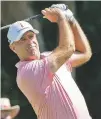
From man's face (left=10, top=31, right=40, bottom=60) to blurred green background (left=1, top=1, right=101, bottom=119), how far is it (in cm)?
330

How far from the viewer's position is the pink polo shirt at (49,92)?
4.40 m

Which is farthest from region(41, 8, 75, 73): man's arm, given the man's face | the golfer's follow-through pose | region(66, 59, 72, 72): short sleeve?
region(66, 59, 72, 72): short sleeve

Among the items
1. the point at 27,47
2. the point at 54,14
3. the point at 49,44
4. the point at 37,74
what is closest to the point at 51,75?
the point at 37,74

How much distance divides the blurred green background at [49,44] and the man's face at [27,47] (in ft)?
10.8

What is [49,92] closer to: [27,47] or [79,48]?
[27,47]

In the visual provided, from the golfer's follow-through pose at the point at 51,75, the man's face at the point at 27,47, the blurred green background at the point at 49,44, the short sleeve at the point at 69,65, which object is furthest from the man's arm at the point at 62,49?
the blurred green background at the point at 49,44

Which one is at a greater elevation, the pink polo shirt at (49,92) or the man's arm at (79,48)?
the man's arm at (79,48)

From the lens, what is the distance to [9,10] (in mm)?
9750

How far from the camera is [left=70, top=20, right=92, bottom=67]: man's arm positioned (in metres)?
4.71

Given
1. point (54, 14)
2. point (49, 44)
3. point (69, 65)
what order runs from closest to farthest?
point (54, 14)
point (69, 65)
point (49, 44)

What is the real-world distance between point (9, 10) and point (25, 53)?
5.33 meters

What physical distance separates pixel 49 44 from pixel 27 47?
4496 mm

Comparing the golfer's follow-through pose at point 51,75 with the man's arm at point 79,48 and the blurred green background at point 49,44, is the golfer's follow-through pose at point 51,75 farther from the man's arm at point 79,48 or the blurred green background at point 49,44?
the blurred green background at point 49,44

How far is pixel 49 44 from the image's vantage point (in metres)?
8.95
